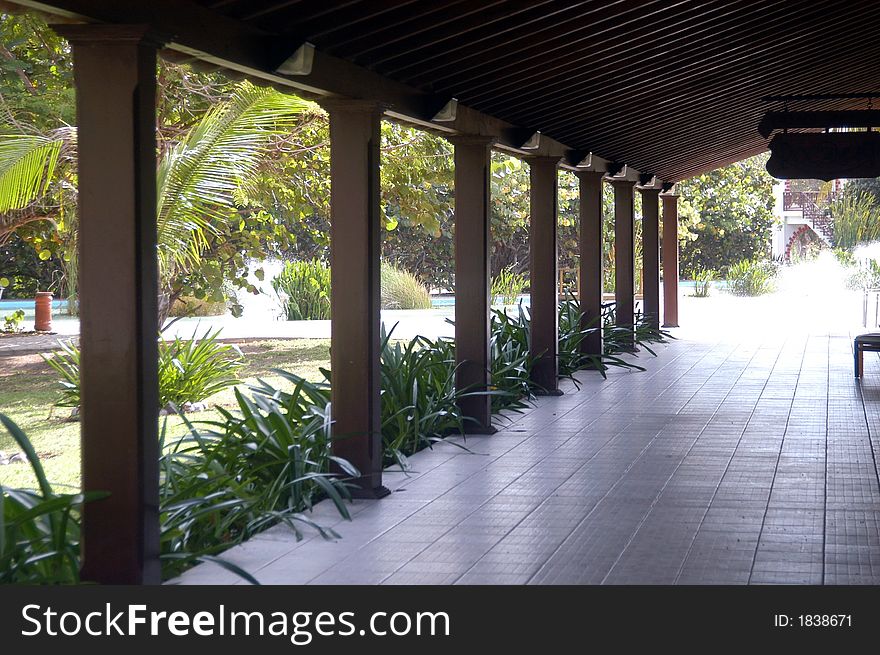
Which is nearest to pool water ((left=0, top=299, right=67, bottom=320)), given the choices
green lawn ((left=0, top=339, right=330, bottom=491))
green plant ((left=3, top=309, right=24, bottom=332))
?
green plant ((left=3, top=309, right=24, bottom=332))

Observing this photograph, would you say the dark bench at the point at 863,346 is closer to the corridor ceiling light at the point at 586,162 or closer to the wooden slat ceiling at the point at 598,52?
the wooden slat ceiling at the point at 598,52

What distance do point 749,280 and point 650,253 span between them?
1550cm

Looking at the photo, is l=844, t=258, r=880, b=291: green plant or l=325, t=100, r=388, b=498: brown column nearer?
l=325, t=100, r=388, b=498: brown column

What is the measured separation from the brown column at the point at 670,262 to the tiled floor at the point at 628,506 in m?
9.35

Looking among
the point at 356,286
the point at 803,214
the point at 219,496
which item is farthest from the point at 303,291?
the point at 803,214

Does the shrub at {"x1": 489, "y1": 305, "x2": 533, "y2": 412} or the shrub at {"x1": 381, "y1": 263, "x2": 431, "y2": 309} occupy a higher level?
the shrub at {"x1": 381, "y1": 263, "x2": 431, "y2": 309}

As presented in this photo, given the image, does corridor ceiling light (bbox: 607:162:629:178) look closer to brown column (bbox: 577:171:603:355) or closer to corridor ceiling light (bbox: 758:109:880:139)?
brown column (bbox: 577:171:603:355)

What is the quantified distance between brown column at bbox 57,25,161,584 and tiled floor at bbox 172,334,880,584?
0.52 metres

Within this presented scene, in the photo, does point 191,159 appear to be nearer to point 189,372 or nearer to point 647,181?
point 189,372

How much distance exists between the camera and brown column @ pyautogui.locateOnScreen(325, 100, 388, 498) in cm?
Answer: 679

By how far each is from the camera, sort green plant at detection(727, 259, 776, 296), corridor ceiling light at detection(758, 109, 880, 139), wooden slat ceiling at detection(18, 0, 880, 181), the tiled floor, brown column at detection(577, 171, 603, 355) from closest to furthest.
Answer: the tiled floor
wooden slat ceiling at detection(18, 0, 880, 181)
corridor ceiling light at detection(758, 109, 880, 139)
brown column at detection(577, 171, 603, 355)
green plant at detection(727, 259, 776, 296)

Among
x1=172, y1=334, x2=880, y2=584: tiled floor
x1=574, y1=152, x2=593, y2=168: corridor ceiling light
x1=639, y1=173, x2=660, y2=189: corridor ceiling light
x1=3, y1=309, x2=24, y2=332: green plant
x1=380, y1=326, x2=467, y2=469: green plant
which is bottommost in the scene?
x1=172, y1=334, x2=880, y2=584: tiled floor

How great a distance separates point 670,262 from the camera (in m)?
20.8

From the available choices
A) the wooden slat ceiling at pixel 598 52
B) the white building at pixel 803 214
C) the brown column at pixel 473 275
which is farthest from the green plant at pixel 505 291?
the brown column at pixel 473 275
